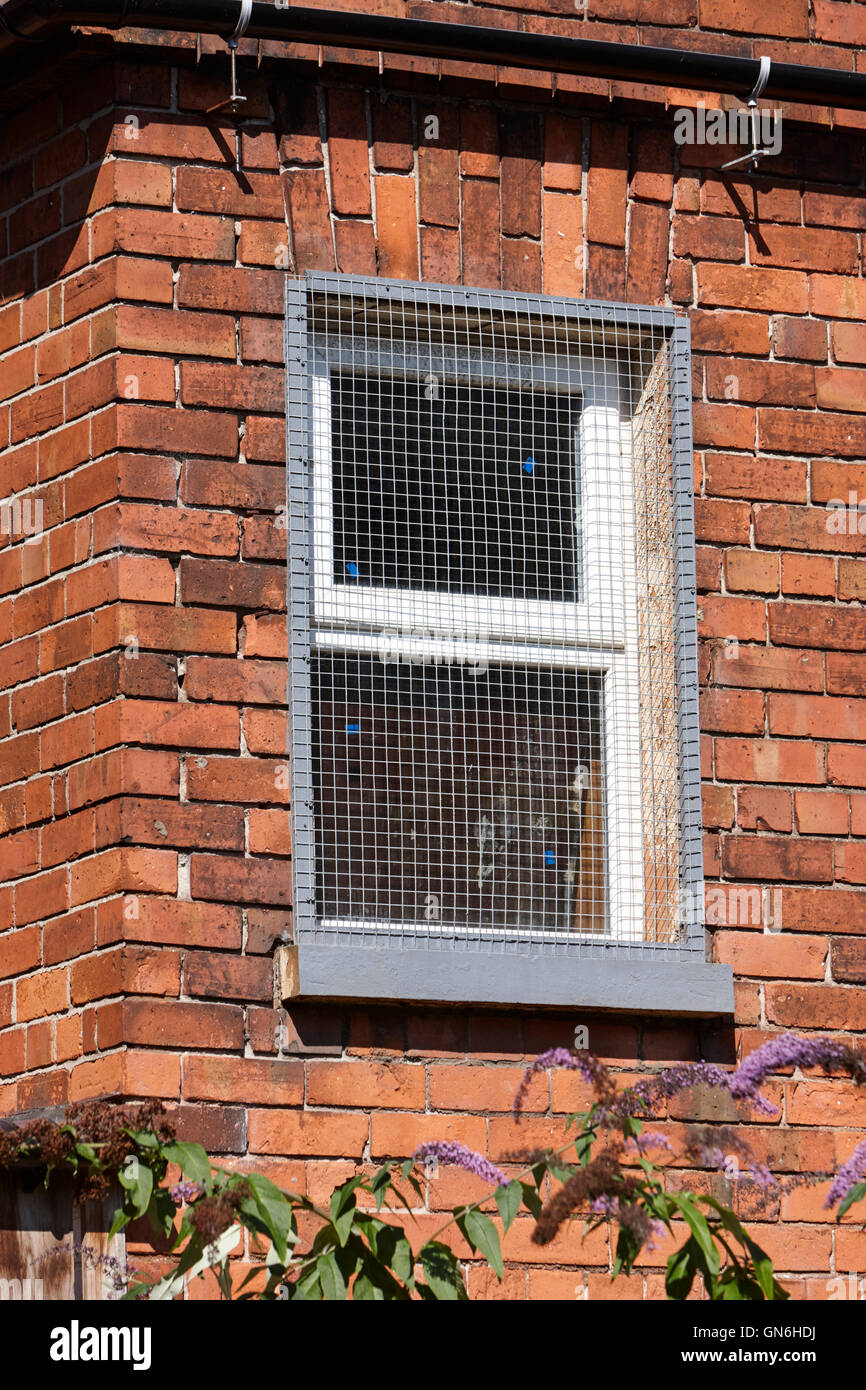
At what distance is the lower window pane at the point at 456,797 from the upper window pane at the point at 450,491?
234 mm

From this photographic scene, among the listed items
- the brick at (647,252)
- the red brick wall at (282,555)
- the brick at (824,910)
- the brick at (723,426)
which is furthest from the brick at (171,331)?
the brick at (824,910)

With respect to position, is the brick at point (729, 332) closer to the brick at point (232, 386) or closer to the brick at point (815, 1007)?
the brick at point (232, 386)

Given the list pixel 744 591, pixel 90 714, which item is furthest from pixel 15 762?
pixel 744 591

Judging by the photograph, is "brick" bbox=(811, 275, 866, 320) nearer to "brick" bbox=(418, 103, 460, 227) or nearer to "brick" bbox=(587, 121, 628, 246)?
"brick" bbox=(587, 121, 628, 246)

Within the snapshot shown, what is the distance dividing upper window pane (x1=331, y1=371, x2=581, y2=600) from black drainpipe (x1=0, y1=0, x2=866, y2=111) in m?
0.78

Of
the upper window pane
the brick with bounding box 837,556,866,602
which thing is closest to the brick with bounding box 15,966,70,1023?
the upper window pane

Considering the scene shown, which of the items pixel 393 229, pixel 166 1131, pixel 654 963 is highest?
pixel 393 229

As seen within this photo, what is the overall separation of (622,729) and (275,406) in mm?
1130

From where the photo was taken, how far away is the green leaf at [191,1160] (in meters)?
3.42

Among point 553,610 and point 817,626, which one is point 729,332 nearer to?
point 817,626

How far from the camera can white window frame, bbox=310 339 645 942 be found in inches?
189

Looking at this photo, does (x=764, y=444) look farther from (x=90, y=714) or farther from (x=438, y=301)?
(x=90, y=714)

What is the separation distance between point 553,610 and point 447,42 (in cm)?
136

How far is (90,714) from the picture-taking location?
4621 millimetres
